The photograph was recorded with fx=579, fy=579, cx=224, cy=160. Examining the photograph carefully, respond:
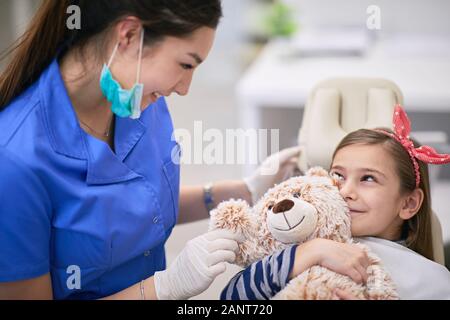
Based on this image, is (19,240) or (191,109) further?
(191,109)

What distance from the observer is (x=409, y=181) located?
45.0 inches

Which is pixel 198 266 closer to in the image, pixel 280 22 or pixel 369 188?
pixel 369 188

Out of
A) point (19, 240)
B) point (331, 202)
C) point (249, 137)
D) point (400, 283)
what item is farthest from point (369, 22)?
point (19, 240)

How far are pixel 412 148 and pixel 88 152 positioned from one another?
0.63 metres

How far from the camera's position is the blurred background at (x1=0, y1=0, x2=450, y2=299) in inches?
49.9

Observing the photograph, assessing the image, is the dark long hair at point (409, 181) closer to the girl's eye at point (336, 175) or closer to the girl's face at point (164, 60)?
the girl's eye at point (336, 175)

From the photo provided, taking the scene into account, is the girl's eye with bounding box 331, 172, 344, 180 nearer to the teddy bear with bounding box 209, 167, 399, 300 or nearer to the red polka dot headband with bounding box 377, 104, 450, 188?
the teddy bear with bounding box 209, 167, 399, 300

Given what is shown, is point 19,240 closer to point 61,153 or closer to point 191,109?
point 61,153

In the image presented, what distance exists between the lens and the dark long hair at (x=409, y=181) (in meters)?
1.14

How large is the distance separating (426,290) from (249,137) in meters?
0.48

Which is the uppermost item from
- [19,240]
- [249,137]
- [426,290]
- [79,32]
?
[79,32]

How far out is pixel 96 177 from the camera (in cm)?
104

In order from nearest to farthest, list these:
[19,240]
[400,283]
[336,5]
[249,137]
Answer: [19,240]
[400,283]
[249,137]
[336,5]

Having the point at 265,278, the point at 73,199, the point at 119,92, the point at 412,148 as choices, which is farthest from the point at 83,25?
the point at 412,148
